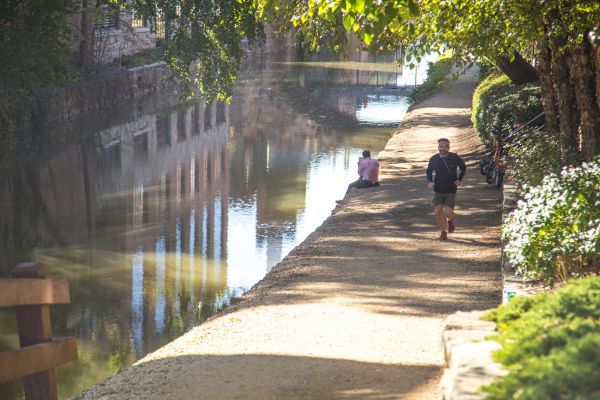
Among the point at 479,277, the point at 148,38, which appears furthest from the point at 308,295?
the point at 148,38

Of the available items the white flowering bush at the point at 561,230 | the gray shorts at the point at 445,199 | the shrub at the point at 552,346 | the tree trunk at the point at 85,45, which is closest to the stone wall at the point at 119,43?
the tree trunk at the point at 85,45

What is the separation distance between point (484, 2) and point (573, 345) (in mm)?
10927

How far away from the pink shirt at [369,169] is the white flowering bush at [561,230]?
12.6m

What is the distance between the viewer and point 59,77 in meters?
25.8

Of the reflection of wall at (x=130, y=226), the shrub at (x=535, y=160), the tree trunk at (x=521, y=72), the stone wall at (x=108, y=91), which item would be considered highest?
the tree trunk at (x=521, y=72)

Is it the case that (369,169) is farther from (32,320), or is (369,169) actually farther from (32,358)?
(32,358)

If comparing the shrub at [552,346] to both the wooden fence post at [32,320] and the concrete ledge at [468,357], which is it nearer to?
the concrete ledge at [468,357]

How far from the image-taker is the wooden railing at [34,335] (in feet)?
17.5

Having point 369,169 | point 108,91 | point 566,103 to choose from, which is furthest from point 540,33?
point 108,91

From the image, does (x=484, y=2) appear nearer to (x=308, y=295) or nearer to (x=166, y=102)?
(x=308, y=295)

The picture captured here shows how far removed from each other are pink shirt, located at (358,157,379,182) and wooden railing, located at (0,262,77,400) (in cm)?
1689

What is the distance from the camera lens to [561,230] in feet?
30.4

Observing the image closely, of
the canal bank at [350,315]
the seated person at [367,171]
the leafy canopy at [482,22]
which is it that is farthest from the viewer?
the seated person at [367,171]

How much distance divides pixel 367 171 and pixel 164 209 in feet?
16.4
